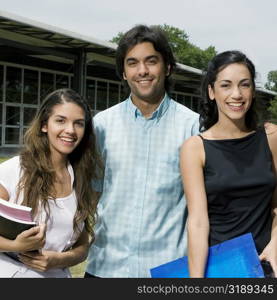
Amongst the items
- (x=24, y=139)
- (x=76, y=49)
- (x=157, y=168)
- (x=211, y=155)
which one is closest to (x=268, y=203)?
(x=211, y=155)

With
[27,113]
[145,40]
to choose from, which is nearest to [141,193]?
[145,40]

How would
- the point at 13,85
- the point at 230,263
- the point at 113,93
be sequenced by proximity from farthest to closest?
the point at 113,93 → the point at 13,85 → the point at 230,263

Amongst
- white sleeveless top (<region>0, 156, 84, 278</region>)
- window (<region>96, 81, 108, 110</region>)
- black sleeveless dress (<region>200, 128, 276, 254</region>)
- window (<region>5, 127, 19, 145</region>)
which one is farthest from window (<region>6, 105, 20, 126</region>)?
black sleeveless dress (<region>200, 128, 276, 254</region>)

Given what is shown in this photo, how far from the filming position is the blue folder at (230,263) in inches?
85.9

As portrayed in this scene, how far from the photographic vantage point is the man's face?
289 centimetres

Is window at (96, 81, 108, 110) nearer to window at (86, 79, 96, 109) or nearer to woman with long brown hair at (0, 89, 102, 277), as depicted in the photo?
window at (86, 79, 96, 109)

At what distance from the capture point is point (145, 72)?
2.88m

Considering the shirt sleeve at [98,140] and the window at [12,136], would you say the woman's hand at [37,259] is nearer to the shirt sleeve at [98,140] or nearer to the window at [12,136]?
the shirt sleeve at [98,140]

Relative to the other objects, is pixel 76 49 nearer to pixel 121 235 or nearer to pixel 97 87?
pixel 97 87

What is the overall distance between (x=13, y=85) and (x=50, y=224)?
1912 cm

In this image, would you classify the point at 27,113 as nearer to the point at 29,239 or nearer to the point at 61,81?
the point at 61,81

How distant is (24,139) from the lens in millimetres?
2908

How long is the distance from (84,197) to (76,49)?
57.4ft

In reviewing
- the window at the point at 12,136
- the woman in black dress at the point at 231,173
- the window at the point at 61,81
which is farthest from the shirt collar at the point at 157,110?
the window at the point at 61,81
